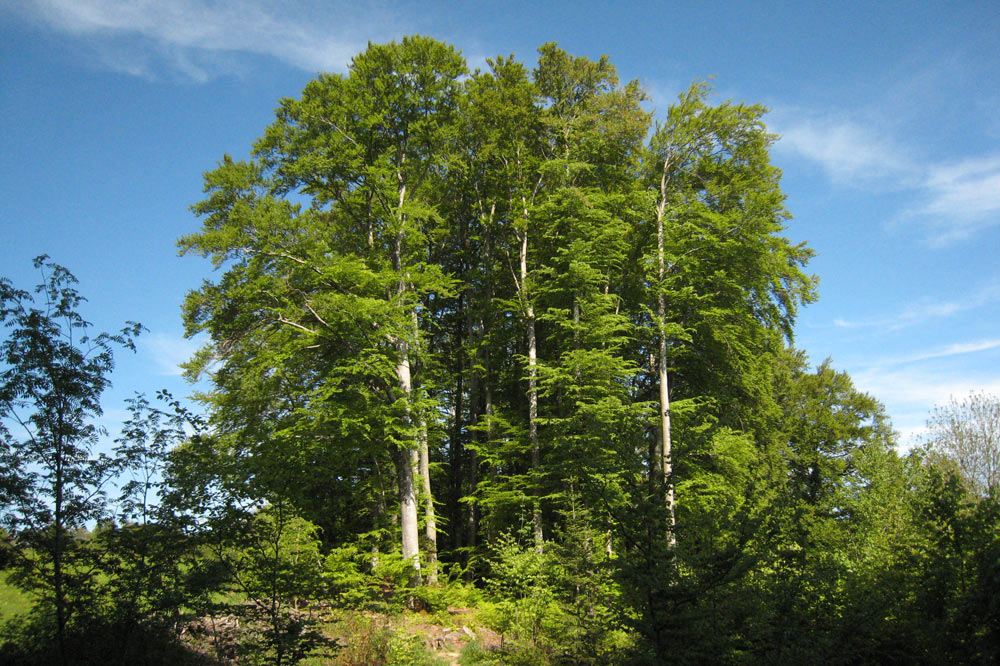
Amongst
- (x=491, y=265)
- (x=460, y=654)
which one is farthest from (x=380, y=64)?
(x=460, y=654)

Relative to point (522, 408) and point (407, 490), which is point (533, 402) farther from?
point (407, 490)

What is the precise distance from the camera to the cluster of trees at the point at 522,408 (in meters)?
6.82

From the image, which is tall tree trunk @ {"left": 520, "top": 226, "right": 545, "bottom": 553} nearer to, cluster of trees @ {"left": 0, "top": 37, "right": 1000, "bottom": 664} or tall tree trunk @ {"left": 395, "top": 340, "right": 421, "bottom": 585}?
cluster of trees @ {"left": 0, "top": 37, "right": 1000, "bottom": 664}

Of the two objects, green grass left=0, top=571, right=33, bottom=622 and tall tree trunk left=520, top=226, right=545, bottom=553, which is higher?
tall tree trunk left=520, top=226, right=545, bottom=553

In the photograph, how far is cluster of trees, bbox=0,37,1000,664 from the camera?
682 cm

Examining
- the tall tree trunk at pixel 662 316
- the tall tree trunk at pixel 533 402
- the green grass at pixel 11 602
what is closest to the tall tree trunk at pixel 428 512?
the tall tree trunk at pixel 533 402

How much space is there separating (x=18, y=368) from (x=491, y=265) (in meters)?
14.6

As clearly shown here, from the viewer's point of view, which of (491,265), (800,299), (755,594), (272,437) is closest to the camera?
(755,594)

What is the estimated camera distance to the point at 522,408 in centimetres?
1956

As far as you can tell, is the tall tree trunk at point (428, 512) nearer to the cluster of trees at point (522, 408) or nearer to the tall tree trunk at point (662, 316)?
the cluster of trees at point (522, 408)

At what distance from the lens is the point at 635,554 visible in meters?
6.18

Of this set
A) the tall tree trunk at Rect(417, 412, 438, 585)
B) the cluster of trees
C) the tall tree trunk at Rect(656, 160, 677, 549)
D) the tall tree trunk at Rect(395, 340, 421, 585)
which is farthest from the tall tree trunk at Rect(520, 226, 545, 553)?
the tall tree trunk at Rect(656, 160, 677, 549)

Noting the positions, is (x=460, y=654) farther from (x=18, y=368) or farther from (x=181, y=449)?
(x=18, y=368)

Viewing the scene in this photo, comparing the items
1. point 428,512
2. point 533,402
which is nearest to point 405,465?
point 428,512
